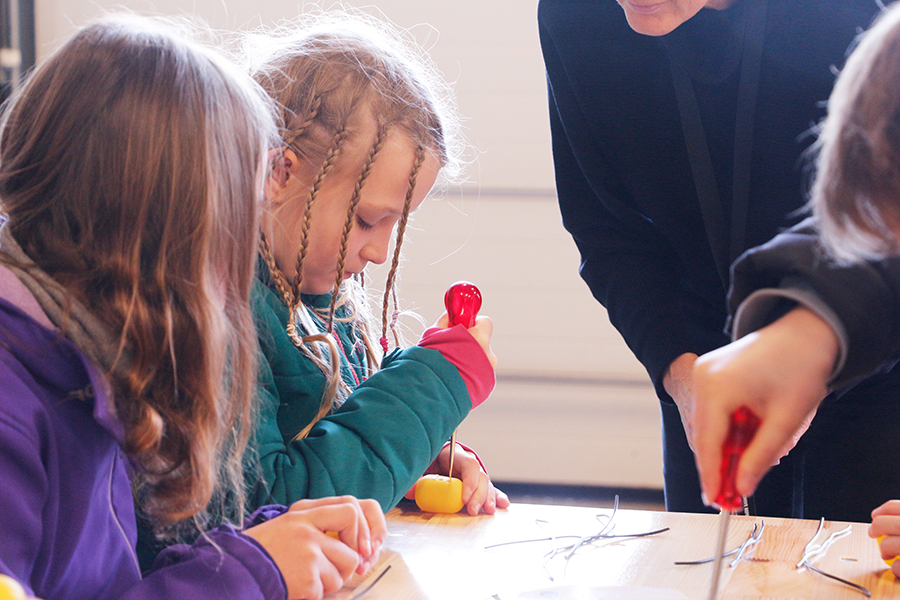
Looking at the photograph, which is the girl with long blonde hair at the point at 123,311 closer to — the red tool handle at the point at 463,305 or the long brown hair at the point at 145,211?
the long brown hair at the point at 145,211

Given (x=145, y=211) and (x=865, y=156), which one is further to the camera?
(x=145, y=211)

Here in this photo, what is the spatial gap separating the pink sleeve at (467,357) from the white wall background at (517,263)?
4.72ft

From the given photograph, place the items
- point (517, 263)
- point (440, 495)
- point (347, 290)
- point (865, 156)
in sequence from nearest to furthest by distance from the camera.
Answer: point (865, 156) → point (440, 495) → point (347, 290) → point (517, 263)

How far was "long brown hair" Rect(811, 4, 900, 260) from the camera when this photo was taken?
421 millimetres

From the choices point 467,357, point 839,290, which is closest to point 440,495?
point 467,357

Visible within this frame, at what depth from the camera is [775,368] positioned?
464 mm

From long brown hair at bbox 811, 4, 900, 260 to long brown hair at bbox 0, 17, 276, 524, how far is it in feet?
1.36

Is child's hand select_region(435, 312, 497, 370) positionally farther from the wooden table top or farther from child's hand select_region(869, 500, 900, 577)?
child's hand select_region(869, 500, 900, 577)

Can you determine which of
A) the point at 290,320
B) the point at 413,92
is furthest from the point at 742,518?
the point at 413,92

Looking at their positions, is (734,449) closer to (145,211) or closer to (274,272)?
(145,211)

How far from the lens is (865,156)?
43 cm

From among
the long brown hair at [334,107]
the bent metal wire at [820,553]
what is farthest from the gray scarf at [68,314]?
the bent metal wire at [820,553]

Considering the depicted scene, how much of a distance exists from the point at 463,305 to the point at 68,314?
46 centimetres

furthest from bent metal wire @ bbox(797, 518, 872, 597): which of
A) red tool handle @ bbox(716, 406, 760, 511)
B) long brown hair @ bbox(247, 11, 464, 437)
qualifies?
long brown hair @ bbox(247, 11, 464, 437)
